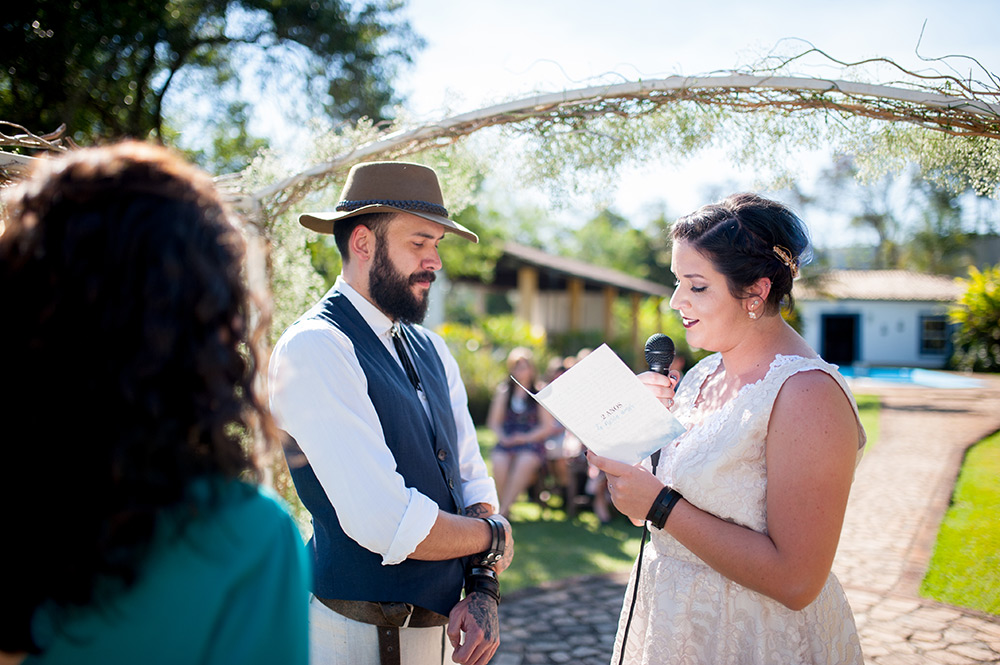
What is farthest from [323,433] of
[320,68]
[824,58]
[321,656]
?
[320,68]

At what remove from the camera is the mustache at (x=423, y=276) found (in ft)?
7.13

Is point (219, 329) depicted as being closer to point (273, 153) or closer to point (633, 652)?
point (633, 652)

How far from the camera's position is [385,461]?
168 cm

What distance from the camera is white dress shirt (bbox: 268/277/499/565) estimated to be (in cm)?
165

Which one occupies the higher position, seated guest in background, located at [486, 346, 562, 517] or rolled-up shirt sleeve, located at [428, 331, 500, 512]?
rolled-up shirt sleeve, located at [428, 331, 500, 512]

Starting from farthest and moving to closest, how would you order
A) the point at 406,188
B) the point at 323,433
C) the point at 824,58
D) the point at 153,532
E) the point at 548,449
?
the point at 548,449
the point at 824,58
the point at 406,188
the point at 323,433
the point at 153,532

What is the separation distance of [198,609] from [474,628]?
46.7 inches

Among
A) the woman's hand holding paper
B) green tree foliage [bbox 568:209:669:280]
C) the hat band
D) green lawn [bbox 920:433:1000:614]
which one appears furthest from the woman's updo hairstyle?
green tree foliage [bbox 568:209:669:280]

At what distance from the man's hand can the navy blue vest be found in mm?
55

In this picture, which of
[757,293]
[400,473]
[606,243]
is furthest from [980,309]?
[606,243]

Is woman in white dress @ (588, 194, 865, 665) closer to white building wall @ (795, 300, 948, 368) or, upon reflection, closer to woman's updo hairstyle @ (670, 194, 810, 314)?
woman's updo hairstyle @ (670, 194, 810, 314)

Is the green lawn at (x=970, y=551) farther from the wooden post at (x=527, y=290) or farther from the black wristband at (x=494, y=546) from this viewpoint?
the wooden post at (x=527, y=290)

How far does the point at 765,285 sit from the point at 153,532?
1603 millimetres

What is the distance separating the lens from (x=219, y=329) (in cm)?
86
